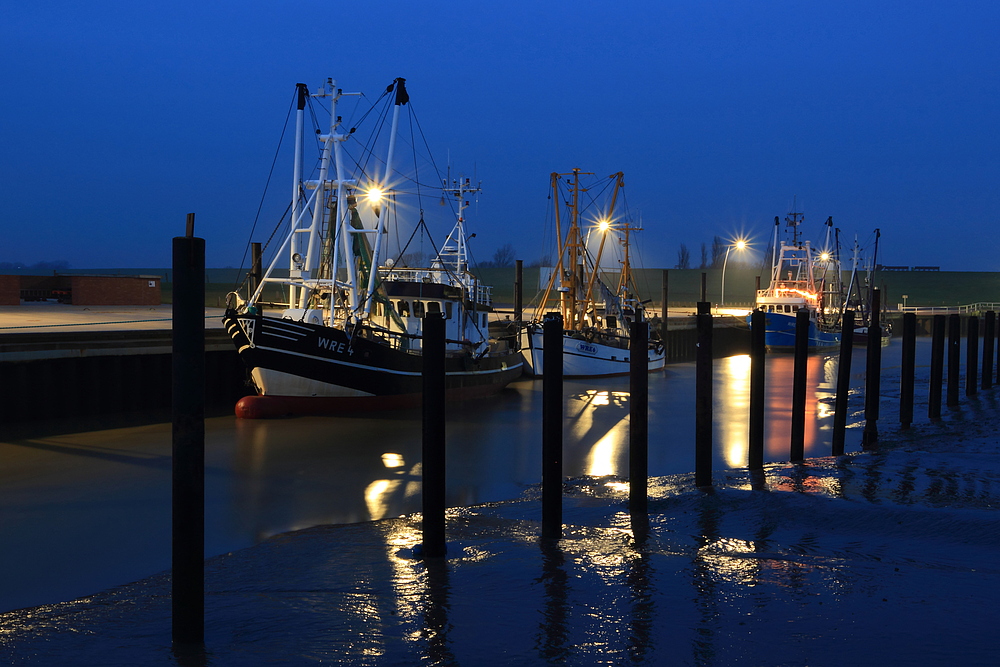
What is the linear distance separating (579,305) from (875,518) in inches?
982

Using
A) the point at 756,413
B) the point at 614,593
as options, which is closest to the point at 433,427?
the point at 614,593

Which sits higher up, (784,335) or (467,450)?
(784,335)

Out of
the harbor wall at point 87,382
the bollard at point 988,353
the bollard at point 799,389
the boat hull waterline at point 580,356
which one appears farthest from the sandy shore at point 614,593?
the boat hull waterline at point 580,356

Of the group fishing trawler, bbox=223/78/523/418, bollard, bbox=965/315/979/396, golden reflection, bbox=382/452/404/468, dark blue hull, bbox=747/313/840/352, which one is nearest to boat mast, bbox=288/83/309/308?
fishing trawler, bbox=223/78/523/418

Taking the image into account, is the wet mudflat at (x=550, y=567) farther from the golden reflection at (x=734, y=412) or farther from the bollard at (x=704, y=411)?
the golden reflection at (x=734, y=412)

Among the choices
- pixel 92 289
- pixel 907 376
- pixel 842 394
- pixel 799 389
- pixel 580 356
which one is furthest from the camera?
pixel 92 289

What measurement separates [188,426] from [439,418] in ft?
8.01

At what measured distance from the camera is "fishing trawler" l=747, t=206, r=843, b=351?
48.4 metres

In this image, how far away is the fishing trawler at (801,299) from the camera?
48375mm

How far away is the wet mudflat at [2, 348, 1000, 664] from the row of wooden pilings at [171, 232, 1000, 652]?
268 mm

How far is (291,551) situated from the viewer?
309 inches

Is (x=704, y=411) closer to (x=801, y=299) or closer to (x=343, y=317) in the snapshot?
(x=343, y=317)

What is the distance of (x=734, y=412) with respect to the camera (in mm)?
21984

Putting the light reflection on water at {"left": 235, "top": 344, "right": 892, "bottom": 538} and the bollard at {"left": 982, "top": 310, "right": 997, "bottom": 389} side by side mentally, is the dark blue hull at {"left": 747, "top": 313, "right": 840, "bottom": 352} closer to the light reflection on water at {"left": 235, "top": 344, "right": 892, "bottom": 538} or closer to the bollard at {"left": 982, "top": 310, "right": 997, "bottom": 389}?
the light reflection on water at {"left": 235, "top": 344, "right": 892, "bottom": 538}
